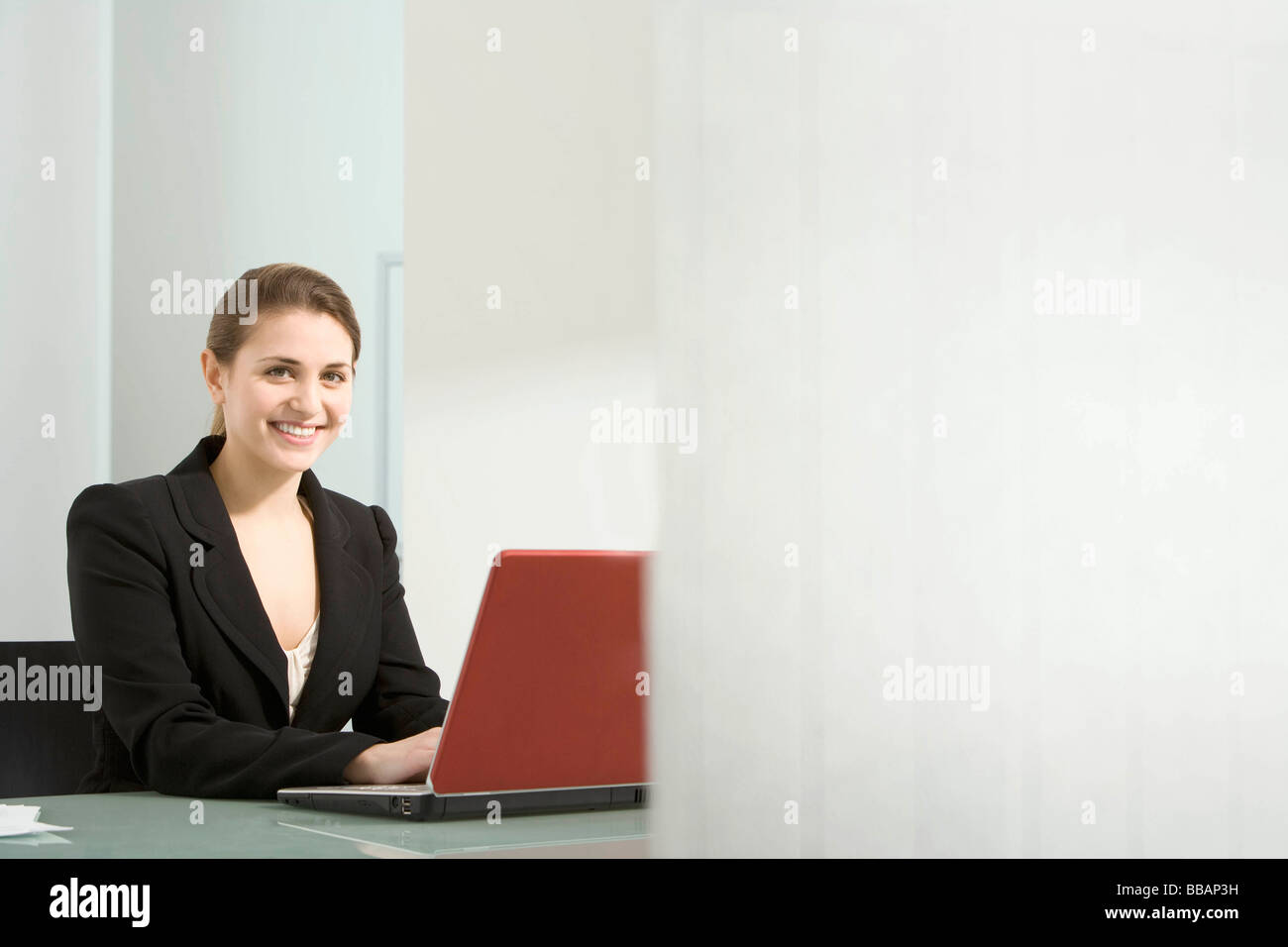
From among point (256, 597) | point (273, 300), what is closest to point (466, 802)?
point (256, 597)

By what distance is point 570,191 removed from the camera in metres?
2.96

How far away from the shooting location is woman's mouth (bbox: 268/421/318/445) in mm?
1743

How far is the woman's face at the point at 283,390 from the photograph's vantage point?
1.74 m

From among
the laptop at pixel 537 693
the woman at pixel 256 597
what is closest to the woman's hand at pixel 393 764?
the woman at pixel 256 597

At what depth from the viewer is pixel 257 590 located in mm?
1616

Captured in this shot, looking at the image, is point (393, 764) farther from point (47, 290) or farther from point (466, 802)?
point (47, 290)

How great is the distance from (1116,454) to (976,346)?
0.11 metres

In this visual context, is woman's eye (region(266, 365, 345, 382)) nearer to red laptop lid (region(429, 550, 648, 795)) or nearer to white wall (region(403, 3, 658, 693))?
red laptop lid (region(429, 550, 648, 795))

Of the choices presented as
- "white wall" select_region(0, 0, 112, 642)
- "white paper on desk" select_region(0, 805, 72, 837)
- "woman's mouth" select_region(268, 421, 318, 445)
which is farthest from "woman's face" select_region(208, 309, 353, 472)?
"white wall" select_region(0, 0, 112, 642)

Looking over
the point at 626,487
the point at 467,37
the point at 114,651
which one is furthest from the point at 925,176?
the point at 467,37

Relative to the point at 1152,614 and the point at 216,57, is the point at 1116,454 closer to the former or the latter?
the point at 1152,614

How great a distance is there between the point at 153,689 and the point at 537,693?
0.60 metres

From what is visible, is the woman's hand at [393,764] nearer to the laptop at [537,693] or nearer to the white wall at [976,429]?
the laptop at [537,693]


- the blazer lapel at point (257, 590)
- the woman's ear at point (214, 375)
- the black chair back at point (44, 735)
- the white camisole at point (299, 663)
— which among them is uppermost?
the woman's ear at point (214, 375)
